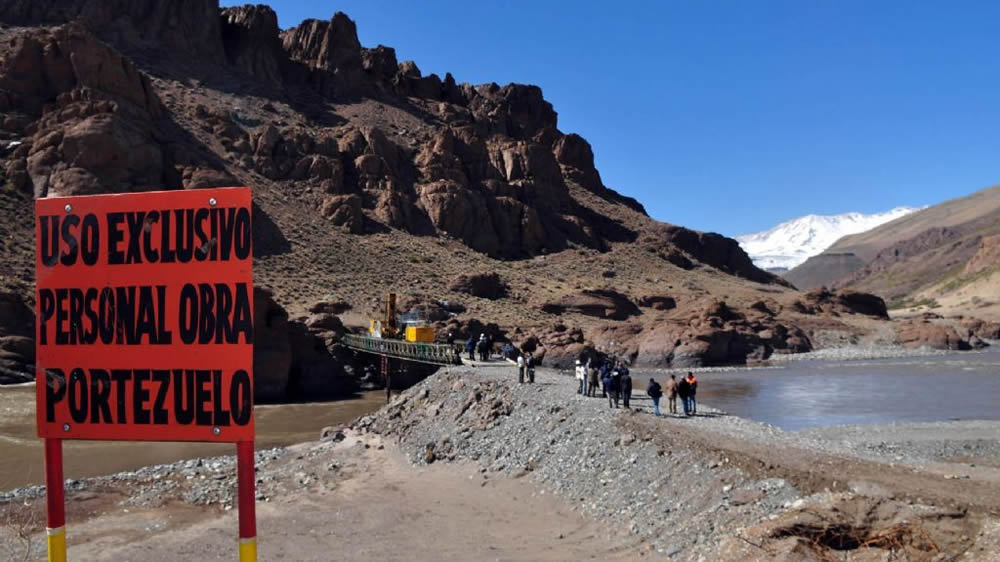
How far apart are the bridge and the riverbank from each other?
972cm

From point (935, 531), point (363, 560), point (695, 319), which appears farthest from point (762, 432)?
point (695, 319)

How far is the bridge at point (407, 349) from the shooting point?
33091mm

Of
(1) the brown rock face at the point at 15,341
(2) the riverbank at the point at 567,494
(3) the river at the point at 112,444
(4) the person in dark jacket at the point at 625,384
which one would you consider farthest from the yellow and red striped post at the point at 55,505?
(1) the brown rock face at the point at 15,341

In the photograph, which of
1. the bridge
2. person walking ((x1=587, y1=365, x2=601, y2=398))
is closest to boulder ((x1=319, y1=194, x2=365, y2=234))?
the bridge

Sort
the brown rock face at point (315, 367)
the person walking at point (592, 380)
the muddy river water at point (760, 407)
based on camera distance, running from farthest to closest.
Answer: the brown rock face at point (315, 367) < the person walking at point (592, 380) < the muddy river water at point (760, 407)

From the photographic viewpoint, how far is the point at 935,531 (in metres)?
9.00

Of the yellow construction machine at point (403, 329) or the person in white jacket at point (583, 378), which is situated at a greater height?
the yellow construction machine at point (403, 329)

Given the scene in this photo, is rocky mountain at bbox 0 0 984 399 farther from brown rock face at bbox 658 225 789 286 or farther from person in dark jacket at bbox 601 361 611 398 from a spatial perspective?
person in dark jacket at bbox 601 361 611 398

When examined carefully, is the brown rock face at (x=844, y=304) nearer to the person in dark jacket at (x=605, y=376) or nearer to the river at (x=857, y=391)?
the river at (x=857, y=391)

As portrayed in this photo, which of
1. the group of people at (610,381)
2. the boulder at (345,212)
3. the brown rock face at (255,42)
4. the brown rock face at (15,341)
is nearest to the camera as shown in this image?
the group of people at (610,381)

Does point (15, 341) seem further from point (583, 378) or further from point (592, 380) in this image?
point (592, 380)

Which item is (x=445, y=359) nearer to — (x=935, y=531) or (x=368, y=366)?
(x=368, y=366)

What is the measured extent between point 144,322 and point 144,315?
34mm

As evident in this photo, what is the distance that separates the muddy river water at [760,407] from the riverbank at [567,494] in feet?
11.3
